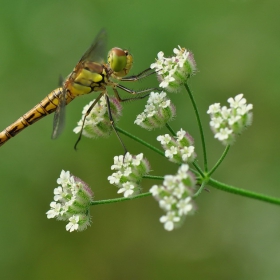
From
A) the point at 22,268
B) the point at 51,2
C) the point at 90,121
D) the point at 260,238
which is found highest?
the point at 51,2

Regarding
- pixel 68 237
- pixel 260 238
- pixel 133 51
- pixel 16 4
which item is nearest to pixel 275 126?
pixel 260 238

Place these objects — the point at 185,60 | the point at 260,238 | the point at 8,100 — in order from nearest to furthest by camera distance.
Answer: the point at 185,60, the point at 260,238, the point at 8,100

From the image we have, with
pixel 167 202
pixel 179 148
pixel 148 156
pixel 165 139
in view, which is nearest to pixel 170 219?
pixel 167 202

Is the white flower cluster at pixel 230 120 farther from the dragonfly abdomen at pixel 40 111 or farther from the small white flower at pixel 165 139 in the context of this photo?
the dragonfly abdomen at pixel 40 111

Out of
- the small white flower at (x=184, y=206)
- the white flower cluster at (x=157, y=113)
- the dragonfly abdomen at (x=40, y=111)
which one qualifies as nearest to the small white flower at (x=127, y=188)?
the small white flower at (x=184, y=206)

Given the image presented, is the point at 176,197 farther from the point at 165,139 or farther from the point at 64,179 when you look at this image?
the point at 64,179

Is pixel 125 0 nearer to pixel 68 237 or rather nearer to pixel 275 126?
pixel 275 126

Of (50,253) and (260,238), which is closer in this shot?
(260,238)
